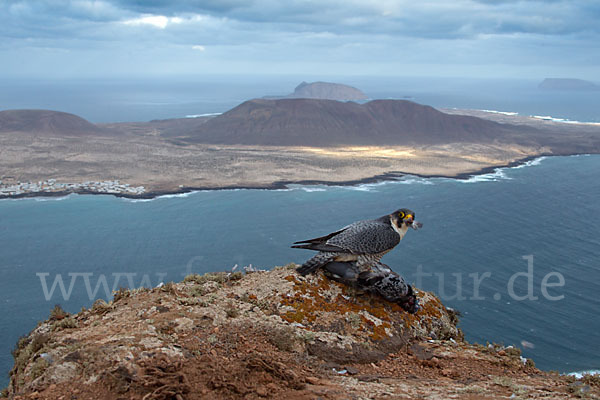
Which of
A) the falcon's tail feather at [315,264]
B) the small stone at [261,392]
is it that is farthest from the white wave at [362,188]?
the small stone at [261,392]

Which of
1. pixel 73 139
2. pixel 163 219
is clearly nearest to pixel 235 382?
pixel 163 219

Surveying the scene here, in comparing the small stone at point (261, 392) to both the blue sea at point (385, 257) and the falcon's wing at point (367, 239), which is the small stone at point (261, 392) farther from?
the blue sea at point (385, 257)

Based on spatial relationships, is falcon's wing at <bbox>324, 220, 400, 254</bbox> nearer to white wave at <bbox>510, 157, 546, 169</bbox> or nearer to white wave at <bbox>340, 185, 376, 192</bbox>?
white wave at <bbox>340, 185, 376, 192</bbox>

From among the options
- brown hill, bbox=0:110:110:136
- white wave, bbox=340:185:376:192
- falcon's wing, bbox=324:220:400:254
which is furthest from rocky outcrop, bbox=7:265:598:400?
brown hill, bbox=0:110:110:136

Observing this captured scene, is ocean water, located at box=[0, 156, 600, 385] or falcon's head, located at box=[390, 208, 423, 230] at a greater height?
falcon's head, located at box=[390, 208, 423, 230]

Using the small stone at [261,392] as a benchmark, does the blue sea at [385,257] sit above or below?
below
